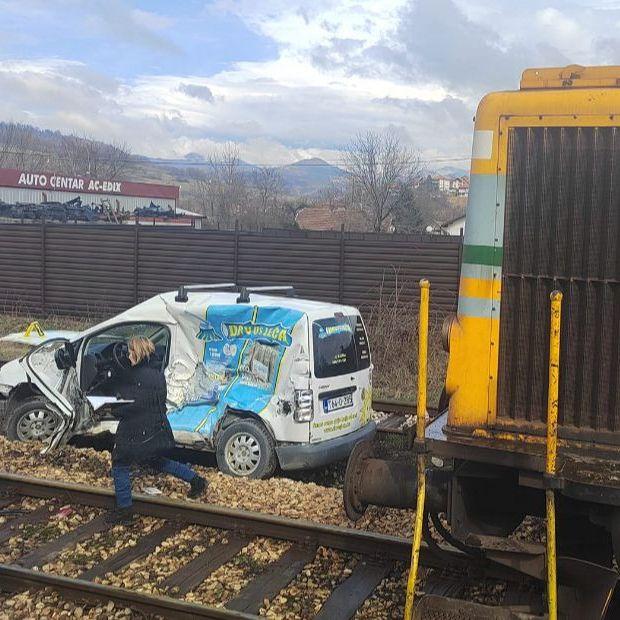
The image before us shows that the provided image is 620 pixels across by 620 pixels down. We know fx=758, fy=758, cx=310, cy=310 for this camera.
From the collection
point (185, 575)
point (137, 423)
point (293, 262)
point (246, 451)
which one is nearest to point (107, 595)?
point (185, 575)

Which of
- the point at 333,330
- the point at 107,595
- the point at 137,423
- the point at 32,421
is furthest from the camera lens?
the point at 32,421

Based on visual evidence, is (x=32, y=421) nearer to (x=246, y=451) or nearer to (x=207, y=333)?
(x=207, y=333)

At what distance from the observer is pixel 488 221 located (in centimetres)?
440

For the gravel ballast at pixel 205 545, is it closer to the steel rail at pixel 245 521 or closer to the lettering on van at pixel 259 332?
the steel rail at pixel 245 521

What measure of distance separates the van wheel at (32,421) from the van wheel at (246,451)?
2.29 metres

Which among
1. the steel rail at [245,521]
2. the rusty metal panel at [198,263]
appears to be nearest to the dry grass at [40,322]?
the rusty metal panel at [198,263]

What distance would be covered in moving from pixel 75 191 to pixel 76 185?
6.18 feet

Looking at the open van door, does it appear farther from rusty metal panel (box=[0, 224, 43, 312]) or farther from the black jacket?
rusty metal panel (box=[0, 224, 43, 312])

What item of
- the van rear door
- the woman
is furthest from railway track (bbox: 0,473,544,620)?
the van rear door

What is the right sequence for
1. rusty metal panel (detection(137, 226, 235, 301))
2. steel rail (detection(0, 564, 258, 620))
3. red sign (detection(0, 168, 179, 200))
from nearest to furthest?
steel rail (detection(0, 564, 258, 620)), rusty metal panel (detection(137, 226, 235, 301)), red sign (detection(0, 168, 179, 200))

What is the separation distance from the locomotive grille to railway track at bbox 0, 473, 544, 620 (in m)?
1.35

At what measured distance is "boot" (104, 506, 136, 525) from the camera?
657 cm

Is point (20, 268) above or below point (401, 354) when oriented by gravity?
above

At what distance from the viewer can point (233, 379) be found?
8188 mm
